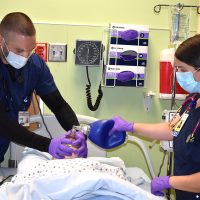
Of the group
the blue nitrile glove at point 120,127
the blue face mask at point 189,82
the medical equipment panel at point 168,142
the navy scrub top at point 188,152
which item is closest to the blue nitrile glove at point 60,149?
the blue nitrile glove at point 120,127

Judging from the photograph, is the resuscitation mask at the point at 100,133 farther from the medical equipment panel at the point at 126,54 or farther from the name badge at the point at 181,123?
the medical equipment panel at the point at 126,54

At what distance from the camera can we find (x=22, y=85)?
2061 mm

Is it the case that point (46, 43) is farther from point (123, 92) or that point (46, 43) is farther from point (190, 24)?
point (190, 24)

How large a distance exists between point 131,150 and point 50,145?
126 centimetres

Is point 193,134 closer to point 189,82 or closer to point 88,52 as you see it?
point 189,82

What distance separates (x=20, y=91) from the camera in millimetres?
2059

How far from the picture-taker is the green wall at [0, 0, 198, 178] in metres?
2.63

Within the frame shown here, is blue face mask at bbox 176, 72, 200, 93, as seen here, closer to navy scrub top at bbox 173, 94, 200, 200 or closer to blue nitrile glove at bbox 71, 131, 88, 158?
navy scrub top at bbox 173, 94, 200, 200

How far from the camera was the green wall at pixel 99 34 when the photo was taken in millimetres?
2633

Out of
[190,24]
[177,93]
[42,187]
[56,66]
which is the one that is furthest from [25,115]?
[190,24]

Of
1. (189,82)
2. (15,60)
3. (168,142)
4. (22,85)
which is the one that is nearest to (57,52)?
(22,85)

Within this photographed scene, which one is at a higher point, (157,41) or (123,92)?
(157,41)

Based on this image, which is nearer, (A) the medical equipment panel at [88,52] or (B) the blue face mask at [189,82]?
(B) the blue face mask at [189,82]

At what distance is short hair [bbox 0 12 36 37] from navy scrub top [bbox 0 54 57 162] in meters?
0.21
